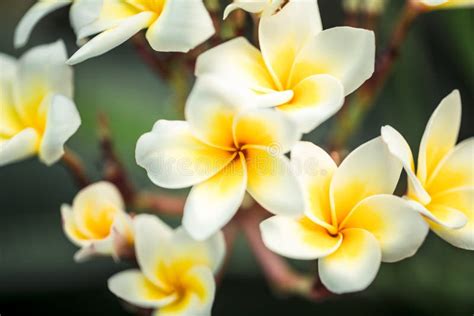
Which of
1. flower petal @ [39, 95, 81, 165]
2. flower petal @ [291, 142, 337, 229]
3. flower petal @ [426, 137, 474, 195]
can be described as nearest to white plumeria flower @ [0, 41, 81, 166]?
flower petal @ [39, 95, 81, 165]

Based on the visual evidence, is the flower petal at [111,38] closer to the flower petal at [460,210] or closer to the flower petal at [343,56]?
the flower petal at [343,56]

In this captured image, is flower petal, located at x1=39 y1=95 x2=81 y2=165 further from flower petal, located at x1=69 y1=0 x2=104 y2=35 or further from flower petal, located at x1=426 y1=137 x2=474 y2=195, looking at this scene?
flower petal, located at x1=426 y1=137 x2=474 y2=195

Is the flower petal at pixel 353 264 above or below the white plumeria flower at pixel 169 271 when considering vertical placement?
above

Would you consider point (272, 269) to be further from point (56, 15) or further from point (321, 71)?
point (56, 15)

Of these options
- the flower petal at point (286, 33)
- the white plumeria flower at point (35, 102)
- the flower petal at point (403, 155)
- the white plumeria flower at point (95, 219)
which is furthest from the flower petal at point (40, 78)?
the flower petal at point (403, 155)

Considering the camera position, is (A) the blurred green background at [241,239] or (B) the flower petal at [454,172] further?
(A) the blurred green background at [241,239]

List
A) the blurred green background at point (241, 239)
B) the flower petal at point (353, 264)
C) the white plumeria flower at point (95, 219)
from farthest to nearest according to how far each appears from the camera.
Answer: the blurred green background at point (241, 239), the white plumeria flower at point (95, 219), the flower petal at point (353, 264)
